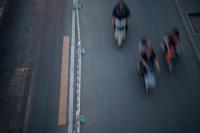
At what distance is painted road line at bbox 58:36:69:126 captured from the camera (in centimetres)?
956

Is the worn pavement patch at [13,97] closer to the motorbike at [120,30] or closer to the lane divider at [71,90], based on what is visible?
the lane divider at [71,90]

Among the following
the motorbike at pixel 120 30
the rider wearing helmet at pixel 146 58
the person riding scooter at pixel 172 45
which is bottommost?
the rider wearing helmet at pixel 146 58

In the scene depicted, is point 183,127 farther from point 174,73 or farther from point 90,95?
point 90,95

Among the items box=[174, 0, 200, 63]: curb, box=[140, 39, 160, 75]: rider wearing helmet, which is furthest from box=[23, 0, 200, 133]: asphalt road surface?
box=[140, 39, 160, 75]: rider wearing helmet

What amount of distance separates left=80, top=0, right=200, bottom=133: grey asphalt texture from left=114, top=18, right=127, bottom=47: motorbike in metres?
0.38

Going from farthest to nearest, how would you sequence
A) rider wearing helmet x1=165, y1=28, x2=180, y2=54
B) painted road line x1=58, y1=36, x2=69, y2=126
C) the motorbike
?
the motorbike < rider wearing helmet x1=165, y1=28, x2=180, y2=54 < painted road line x1=58, y1=36, x2=69, y2=126

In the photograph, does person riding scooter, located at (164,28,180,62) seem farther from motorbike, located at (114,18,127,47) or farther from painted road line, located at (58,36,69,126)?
painted road line, located at (58,36,69,126)

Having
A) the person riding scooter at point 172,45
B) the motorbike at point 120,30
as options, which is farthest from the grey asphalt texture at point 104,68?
the person riding scooter at point 172,45

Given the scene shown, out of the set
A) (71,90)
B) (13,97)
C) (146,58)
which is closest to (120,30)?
(146,58)

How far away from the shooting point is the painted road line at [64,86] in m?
9.56

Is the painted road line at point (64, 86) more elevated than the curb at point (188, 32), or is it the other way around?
the curb at point (188, 32)

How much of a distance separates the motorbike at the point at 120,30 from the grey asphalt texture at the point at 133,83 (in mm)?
381

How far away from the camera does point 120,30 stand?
1115 cm

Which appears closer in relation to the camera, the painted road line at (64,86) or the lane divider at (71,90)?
the lane divider at (71,90)
